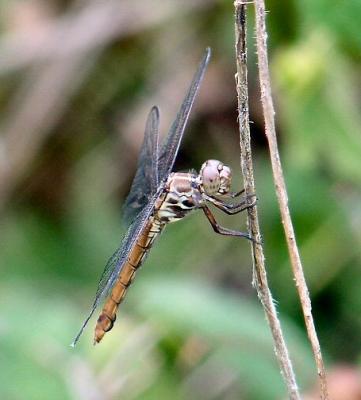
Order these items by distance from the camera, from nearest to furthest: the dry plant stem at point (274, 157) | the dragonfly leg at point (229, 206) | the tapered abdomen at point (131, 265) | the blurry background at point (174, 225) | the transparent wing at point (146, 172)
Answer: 1. the dry plant stem at point (274, 157)
2. the dragonfly leg at point (229, 206)
3. the tapered abdomen at point (131, 265)
4. the transparent wing at point (146, 172)
5. the blurry background at point (174, 225)

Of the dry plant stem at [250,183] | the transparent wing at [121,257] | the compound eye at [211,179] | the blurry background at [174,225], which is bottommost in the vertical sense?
the blurry background at [174,225]

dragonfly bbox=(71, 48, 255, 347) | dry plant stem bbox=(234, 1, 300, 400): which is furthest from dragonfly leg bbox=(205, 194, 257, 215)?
dry plant stem bbox=(234, 1, 300, 400)

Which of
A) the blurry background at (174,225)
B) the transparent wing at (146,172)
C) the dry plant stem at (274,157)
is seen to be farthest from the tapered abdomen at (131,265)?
the dry plant stem at (274,157)

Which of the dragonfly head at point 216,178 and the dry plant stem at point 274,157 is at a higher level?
the dry plant stem at point 274,157

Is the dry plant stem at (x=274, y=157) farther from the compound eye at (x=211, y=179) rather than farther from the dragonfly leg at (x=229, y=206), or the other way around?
the compound eye at (x=211, y=179)

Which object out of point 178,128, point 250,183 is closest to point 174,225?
point 178,128

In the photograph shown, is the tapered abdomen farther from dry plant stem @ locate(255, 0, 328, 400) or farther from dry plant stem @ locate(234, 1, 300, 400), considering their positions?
dry plant stem @ locate(255, 0, 328, 400)
